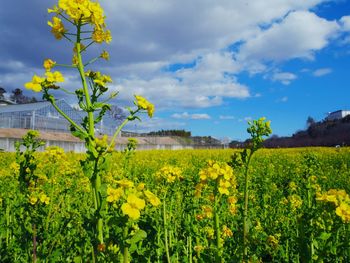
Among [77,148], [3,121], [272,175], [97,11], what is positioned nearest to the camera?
[97,11]

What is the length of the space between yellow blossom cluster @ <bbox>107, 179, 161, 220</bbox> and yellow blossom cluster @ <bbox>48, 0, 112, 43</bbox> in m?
0.86

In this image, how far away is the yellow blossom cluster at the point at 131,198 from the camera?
4.73 feet

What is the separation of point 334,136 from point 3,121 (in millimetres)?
29627

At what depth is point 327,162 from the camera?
40.9 feet

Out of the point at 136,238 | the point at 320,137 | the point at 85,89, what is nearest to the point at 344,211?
the point at 136,238

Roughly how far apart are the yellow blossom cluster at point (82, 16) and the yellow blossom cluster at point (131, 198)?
86cm

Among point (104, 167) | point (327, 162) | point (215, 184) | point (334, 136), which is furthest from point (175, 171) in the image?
point (334, 136)

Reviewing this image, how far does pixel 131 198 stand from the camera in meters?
1.47

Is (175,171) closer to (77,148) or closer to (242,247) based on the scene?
(242,247)

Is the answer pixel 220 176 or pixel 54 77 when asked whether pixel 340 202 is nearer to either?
pixel 220 176

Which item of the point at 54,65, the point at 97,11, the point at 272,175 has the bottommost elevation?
the point at 272,175

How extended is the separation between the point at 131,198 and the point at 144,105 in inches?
25.9

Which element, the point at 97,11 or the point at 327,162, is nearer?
the point at 97,11

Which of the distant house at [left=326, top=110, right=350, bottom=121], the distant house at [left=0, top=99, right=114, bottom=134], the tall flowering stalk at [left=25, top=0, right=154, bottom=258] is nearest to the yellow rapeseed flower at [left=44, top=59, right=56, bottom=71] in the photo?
the tall flowering stalk at [left=25, top=0, right=154, bottom=258]
